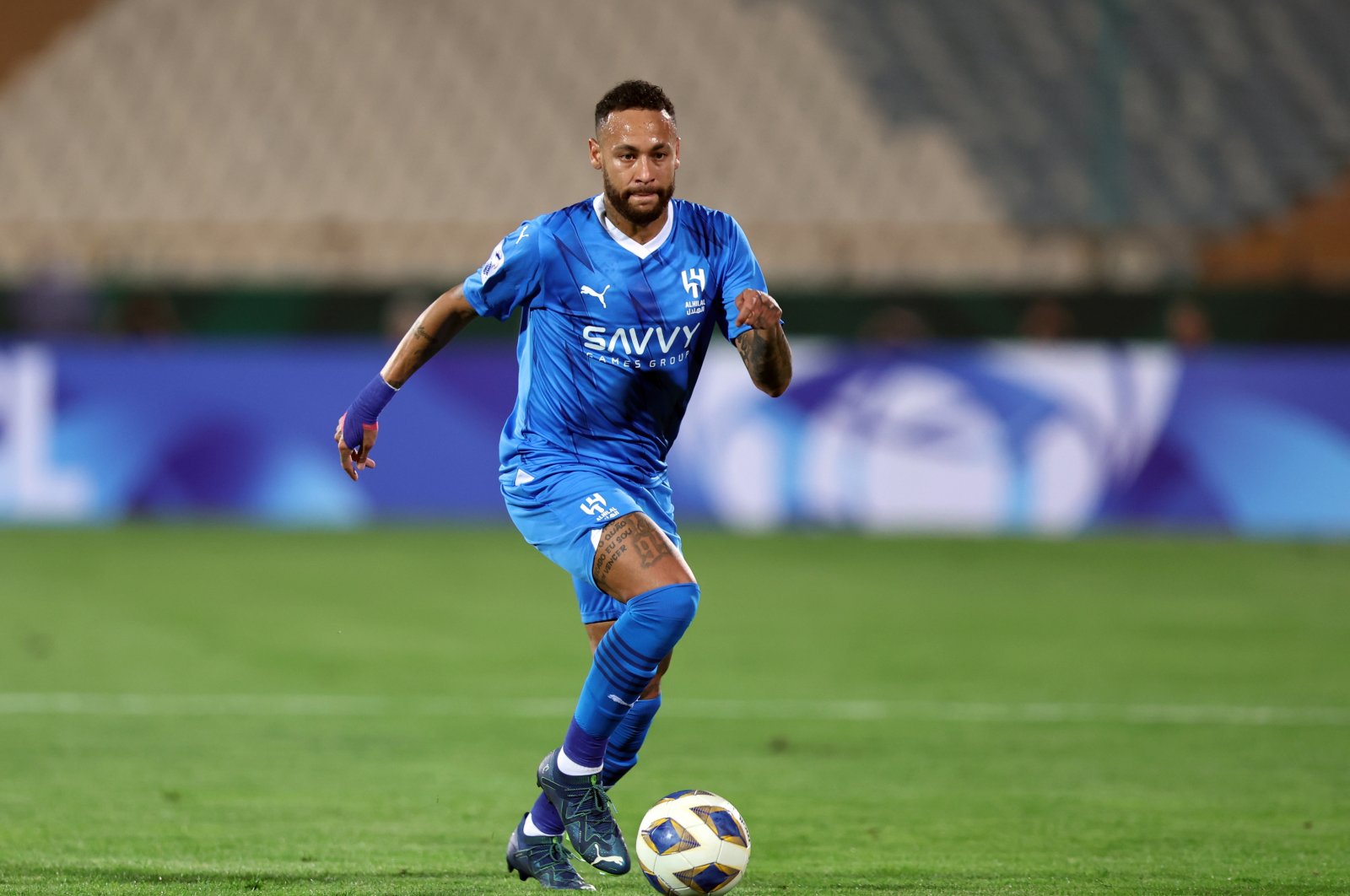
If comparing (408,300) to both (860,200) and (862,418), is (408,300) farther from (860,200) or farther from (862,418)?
(860,200)

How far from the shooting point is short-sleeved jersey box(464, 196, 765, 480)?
196 inches

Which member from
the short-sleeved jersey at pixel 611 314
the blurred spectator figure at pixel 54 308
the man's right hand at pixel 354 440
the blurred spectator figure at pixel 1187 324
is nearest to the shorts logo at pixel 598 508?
the short-sleeved jersey at pixel 611 314

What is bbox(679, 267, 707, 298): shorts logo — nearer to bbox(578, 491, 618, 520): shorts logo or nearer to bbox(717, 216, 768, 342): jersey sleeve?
bbox(717, 216, 768, 342): jersey sleeve

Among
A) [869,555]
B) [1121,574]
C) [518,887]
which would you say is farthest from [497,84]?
[518,887]

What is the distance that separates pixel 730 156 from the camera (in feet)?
70.9

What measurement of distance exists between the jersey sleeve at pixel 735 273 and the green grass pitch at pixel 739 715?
1.60m

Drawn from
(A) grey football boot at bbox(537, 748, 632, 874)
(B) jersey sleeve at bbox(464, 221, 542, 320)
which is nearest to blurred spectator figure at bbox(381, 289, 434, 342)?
(B) jersey sleeve at bbox(464, 221, 542, 320)

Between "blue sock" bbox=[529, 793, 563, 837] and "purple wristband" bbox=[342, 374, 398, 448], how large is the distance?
3.79 feet

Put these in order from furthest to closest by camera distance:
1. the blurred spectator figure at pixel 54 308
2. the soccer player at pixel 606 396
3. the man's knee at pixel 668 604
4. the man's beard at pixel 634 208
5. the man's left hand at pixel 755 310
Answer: the blurred spectator figure at pixel 54 308 → the man's beard at pixel 634 208 → the soccer player at pixel 606 396 → the man's knee at pixel 668 604 → the man's left hand at pixel 755 310

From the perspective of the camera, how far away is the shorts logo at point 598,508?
15.9 feet

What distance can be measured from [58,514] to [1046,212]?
11.8m

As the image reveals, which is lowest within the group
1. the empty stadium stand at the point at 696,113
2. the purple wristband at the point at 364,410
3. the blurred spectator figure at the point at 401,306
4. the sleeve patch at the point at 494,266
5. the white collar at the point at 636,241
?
the blurred spectator figure at the point at 401,306

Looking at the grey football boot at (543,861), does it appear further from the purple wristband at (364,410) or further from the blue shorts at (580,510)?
the purple wristband at (364,410)

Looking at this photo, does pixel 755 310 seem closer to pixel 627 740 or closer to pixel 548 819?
pixel 627 740
